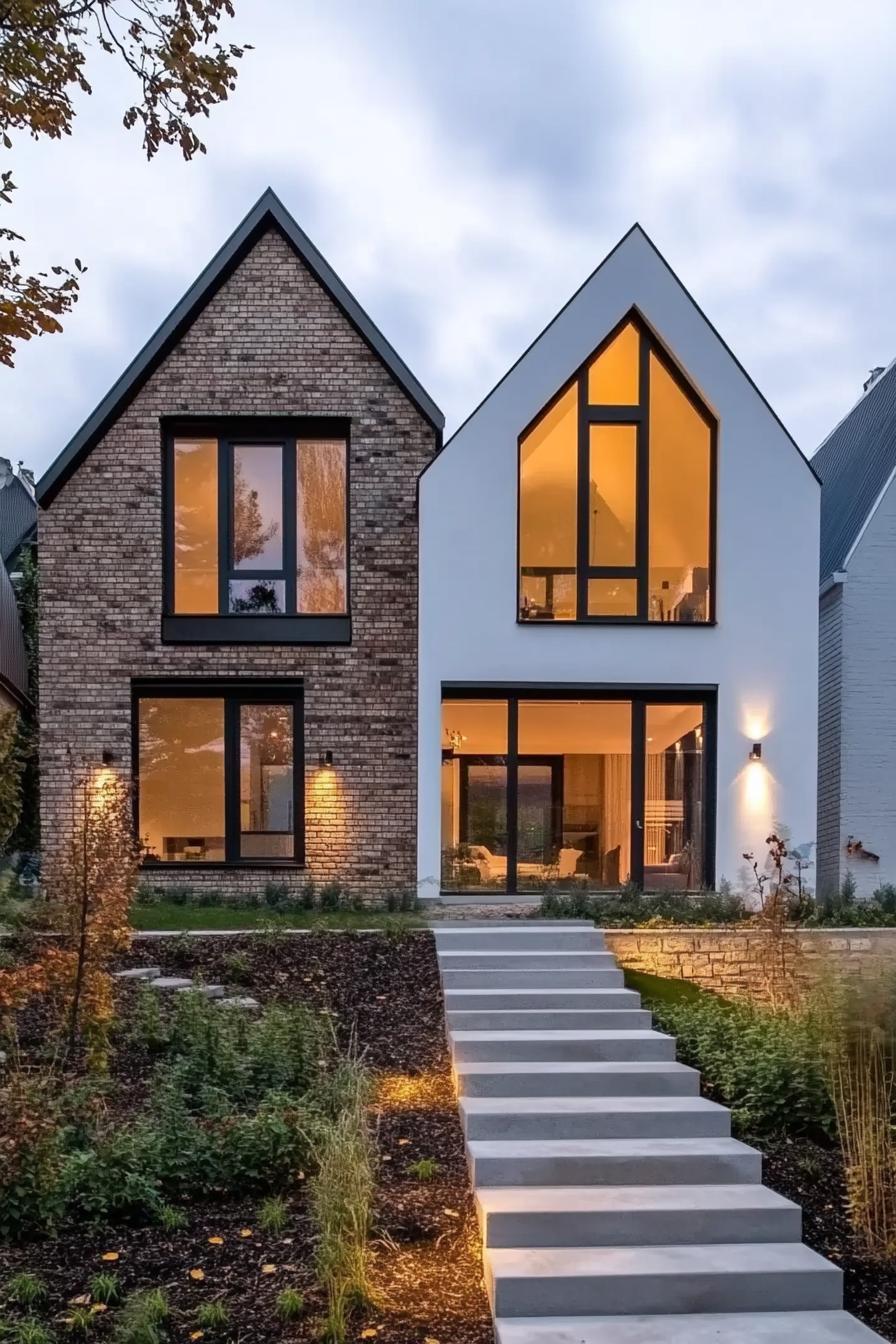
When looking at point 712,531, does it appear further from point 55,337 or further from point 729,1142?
point 55,337

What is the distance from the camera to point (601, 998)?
7570 mm

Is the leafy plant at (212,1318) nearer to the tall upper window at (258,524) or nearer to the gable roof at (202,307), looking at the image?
the tall upper window at (258,524)

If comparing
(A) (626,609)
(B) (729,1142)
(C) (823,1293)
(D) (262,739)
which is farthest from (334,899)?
(C) (823,1293)

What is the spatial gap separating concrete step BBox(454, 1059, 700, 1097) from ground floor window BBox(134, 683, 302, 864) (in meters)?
6.66

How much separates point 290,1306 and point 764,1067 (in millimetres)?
3103

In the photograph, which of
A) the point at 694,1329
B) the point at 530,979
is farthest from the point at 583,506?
the point at 694,1329

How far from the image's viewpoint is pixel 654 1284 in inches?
169

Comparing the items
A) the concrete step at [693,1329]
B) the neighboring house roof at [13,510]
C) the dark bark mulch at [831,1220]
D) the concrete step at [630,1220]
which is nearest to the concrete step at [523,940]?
the dark bark mulch at [831,1220]

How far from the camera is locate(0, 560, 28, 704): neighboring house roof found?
628 inches

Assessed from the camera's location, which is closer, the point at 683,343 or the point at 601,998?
the point at 601,998

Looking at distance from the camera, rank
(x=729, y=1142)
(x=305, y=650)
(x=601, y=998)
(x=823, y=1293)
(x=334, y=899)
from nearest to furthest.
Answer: (x=823, y=1293) → (x=729, y=1142) → (x=601, y=998) → (x=334, y=899) → (x=305, y=650)

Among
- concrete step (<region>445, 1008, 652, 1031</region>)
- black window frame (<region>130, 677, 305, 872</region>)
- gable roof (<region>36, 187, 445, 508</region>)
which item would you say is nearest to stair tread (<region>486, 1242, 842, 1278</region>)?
concrete step (<region>445, 1008, 652, 1031</region>)

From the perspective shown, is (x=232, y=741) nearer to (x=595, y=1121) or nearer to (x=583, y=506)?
(x=583, y=506)

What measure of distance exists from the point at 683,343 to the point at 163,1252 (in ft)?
33.9
